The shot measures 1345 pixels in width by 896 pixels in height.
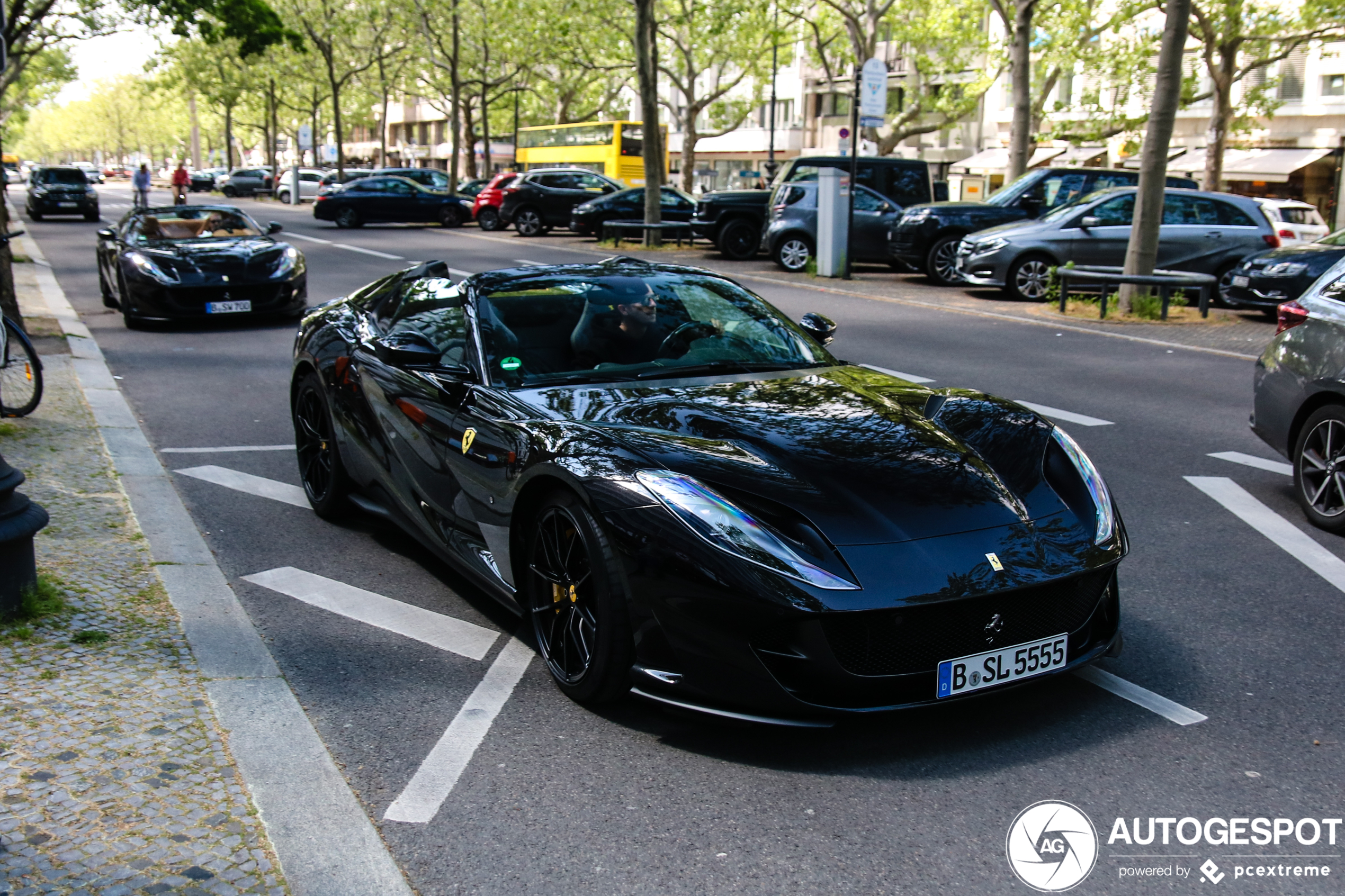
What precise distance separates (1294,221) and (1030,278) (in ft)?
32.9

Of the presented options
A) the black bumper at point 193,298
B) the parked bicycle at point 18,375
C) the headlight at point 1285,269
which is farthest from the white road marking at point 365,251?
the parked bicycle at point 18,375

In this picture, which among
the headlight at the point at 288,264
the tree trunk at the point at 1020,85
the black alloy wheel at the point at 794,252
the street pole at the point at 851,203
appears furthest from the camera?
the tree trunk at the point at 1020,85

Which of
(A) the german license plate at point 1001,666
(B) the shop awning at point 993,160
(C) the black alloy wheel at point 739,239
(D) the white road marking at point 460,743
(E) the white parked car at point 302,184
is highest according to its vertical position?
(B) the shop awning at point 993,160

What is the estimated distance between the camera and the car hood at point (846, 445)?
11.9 ft

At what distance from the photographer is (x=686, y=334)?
509 centimetres

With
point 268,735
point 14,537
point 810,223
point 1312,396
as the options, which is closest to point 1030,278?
point 810,223

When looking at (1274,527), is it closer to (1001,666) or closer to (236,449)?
(1001,666)

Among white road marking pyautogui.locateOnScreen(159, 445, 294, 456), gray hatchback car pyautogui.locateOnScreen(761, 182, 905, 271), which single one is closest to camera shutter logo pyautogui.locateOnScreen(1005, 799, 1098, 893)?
white road marking pyautogui.locateOnScreen(159, 445, 294, 456)

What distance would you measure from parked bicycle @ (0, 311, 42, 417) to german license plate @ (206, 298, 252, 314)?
5.37 metres

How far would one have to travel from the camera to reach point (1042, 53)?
42.0 metres

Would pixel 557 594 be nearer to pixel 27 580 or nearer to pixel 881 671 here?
pixel 881 671

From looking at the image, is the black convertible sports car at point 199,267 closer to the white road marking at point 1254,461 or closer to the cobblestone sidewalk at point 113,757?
the cobblestone sidewalk at point 113,757

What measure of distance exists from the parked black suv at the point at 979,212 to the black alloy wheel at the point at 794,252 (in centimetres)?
222

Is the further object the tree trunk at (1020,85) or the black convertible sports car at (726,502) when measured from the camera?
the tree trunk at (1020,85)
